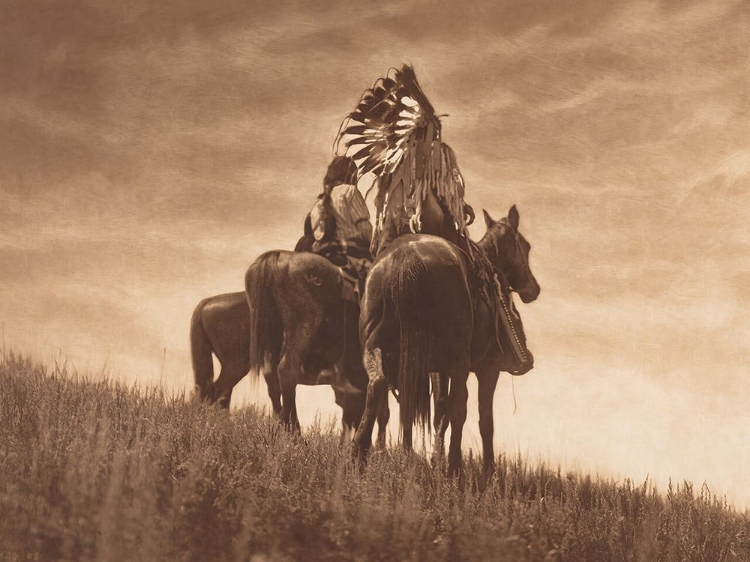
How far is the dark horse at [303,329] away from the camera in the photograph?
8.41 metres

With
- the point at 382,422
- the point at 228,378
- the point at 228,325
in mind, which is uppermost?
the point at 228,325

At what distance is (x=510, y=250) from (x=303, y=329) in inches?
66.1

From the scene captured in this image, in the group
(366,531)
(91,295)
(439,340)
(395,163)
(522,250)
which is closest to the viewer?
(366,531)

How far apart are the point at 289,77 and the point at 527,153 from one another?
93.3 inches

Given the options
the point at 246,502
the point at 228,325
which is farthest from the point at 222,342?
the point at 246,502

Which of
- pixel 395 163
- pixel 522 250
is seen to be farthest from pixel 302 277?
pixel 522 250

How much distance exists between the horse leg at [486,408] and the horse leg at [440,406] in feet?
2.02

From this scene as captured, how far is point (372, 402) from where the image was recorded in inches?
287

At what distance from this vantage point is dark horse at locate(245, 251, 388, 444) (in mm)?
8414

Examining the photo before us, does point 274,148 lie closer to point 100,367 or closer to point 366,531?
point 100,367

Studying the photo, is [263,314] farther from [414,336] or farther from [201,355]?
[414,336]

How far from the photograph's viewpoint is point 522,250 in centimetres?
888

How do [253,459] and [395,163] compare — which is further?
[395,163]

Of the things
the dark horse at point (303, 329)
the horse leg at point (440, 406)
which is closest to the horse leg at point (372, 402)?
the horse leg at point (440, 406)
